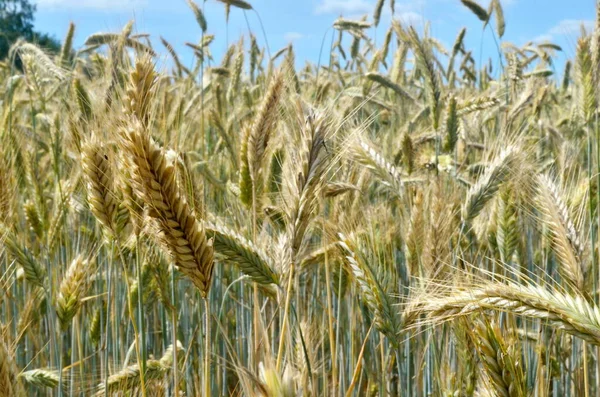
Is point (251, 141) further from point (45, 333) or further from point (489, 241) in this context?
point (45, 333)

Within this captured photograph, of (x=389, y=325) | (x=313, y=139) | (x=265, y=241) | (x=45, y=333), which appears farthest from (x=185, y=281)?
(x=313, y=139)

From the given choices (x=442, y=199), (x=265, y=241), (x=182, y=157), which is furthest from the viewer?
(x=442, y=199)

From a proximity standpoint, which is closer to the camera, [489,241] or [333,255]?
[333,255]

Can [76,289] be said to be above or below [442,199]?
below

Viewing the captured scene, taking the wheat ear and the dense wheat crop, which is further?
the dense wheat crop

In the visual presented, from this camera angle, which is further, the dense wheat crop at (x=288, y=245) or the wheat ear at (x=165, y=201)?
the dense wheat crop at (x=288, y=245)

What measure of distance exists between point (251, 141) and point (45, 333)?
64.8 inches

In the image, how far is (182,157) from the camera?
179 cm

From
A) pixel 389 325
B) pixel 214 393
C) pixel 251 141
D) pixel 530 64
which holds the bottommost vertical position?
pixel 214 393

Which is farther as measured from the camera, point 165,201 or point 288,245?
point 288,245

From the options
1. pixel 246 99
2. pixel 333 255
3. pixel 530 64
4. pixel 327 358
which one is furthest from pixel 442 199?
pixel 530 64

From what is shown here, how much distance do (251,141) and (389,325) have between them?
0.63m

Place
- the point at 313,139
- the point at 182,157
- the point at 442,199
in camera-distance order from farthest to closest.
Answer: the point at 442,199 < the point at 182,157 < the point at 313,139

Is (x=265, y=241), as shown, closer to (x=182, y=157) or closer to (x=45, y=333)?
(x=182, y=157)
